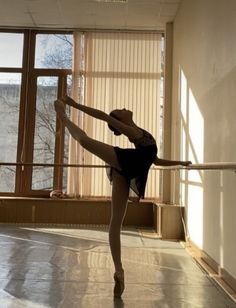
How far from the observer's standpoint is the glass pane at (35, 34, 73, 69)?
6.73 meters

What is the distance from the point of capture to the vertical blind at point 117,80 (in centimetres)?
652

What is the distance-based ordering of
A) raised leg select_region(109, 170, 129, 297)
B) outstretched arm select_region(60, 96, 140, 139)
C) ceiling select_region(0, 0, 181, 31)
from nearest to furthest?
1. outstretched arm select_region(60, 96, 140, 139)
2. raised leg select_region(109, 170, 129, 297)
3. ceiling select_region(0, 0, 181, 31)

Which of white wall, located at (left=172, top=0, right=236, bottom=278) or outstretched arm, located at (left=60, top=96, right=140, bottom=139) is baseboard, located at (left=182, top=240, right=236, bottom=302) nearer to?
white wall, located at (left=172, top=0, right=236, bottom=278)

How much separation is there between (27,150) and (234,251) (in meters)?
4.44

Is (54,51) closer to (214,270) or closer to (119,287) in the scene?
(214,270)

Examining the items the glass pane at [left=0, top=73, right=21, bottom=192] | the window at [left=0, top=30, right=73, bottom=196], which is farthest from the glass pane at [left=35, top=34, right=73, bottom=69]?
the glass pane at [left=0, top=73, right=21, bottom=192]

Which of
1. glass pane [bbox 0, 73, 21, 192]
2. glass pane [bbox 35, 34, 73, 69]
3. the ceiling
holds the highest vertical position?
the ceiling

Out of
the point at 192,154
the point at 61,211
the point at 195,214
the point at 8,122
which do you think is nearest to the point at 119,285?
the point at 195,214

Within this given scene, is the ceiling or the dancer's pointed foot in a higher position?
the ceiling

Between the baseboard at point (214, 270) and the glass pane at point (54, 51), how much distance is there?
12.7 ft

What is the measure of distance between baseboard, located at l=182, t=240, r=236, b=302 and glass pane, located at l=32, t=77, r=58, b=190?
9.87ft

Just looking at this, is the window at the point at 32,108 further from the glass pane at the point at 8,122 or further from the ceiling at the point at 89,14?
the ceiling at the point at 89,14

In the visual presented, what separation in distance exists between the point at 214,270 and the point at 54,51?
474 cm

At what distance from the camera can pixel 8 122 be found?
6660 millimetres
